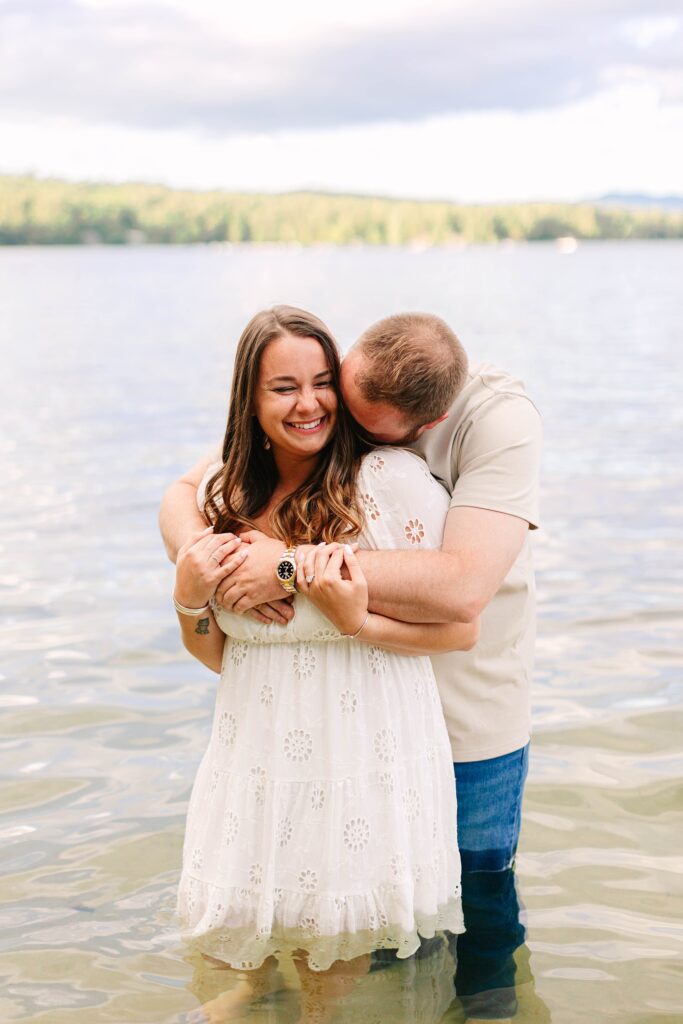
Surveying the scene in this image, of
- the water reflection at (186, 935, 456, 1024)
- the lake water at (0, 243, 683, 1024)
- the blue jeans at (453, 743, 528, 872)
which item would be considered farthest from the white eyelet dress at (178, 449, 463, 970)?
A: the lake water at (0, 243, 683, 1024)

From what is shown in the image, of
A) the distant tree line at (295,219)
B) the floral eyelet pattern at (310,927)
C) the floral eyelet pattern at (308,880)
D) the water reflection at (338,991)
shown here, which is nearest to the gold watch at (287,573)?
the floral eyelet pattern at (308,880)

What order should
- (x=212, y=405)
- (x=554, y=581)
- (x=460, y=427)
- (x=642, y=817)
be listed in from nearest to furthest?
(x=460, y=427) < (x=642, y=817) < (x=554, y=581) < (x=212, y=405)

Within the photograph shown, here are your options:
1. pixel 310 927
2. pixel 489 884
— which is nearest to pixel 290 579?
pixel 310 927

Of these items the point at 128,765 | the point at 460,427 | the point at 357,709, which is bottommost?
the point at 128,765

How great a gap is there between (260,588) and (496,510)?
2.17 ft

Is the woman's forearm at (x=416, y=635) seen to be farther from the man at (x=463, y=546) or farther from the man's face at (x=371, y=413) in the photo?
the man's face at (x=371, y=413)

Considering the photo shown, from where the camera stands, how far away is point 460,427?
11.1ft

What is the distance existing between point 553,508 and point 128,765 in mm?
6736

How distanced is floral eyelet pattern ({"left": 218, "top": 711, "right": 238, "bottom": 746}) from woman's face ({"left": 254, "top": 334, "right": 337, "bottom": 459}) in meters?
0.75

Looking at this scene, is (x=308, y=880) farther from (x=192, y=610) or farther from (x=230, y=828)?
(x=192, y=610)

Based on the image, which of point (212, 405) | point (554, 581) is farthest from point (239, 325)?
point (554, 581)

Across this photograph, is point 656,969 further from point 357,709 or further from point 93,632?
point 93,632

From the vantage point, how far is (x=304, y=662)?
3.13m

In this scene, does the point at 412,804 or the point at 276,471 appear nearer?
the point at 412,804
